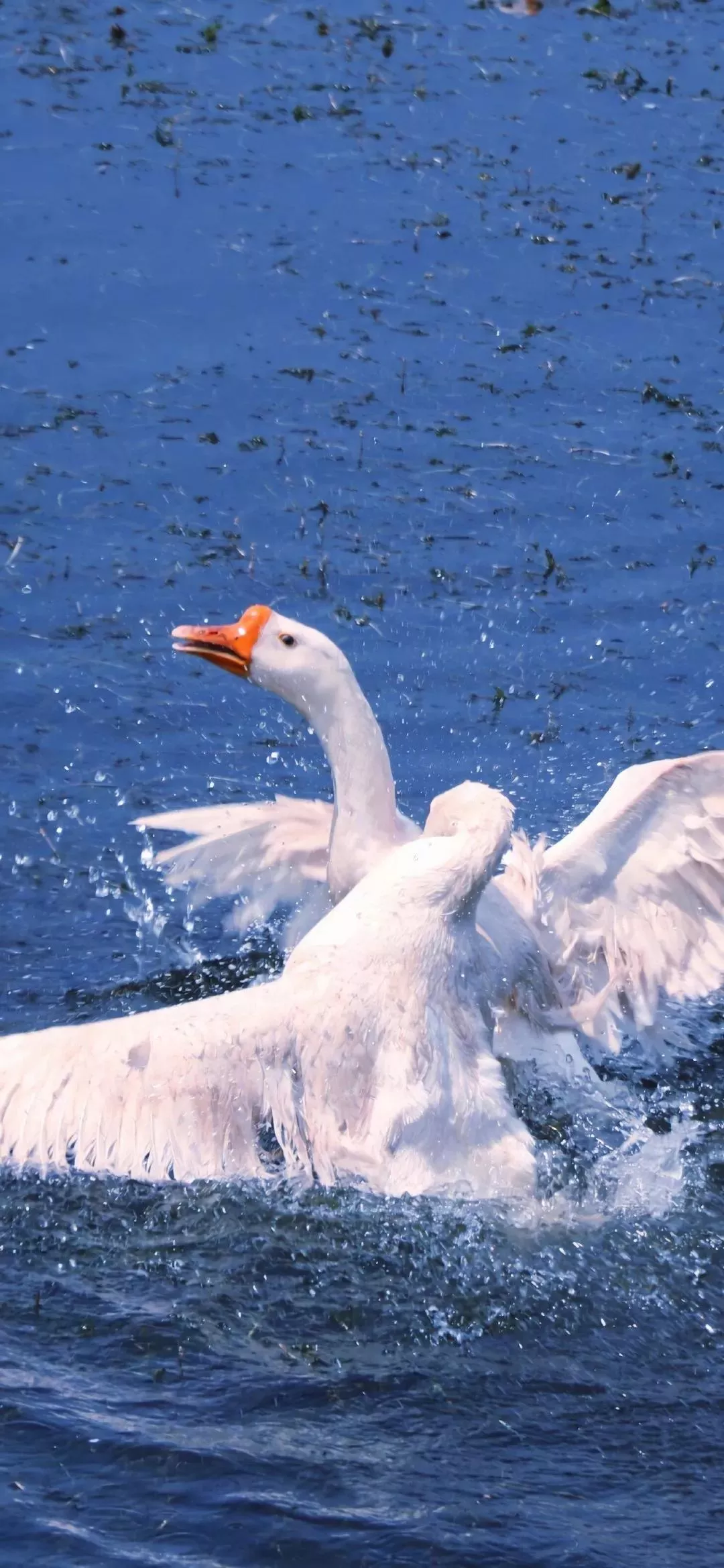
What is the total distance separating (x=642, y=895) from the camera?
7922mm

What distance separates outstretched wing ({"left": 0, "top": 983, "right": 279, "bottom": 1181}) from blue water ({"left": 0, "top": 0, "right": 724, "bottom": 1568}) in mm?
577

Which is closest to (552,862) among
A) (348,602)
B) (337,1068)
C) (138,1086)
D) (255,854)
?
(337,1068)

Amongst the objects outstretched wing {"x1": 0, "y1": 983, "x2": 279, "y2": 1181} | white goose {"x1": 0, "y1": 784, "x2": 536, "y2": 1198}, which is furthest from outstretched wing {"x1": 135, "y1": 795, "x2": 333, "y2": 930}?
outstretched wing {"x1": 0, "y1": 983, "x2": 279, "y2": 1181}

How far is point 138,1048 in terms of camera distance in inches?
250

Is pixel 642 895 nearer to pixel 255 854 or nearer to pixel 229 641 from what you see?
pixel 255 854

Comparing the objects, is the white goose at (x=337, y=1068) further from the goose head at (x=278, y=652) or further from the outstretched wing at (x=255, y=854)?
Result: the outstretched wing at (x=255, y=854)

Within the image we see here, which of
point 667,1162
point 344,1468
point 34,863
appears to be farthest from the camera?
point 34,863

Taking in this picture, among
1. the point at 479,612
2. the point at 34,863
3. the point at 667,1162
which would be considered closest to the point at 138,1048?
the point at 667,1162

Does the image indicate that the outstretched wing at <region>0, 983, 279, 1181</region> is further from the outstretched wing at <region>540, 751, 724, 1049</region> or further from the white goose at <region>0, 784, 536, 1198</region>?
the outstretched wing at <region>540, 751, 724, 1049</region>

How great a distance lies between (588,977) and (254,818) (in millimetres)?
1553

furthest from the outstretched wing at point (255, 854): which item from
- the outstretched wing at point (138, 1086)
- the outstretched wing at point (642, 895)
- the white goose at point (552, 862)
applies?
the outstretched wing at point (138, 1086)

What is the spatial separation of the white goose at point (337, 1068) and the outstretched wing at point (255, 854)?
1548mm

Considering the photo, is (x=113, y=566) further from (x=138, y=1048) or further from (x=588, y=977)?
(x=138, y=1048)

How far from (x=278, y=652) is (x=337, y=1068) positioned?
7.04 ft
